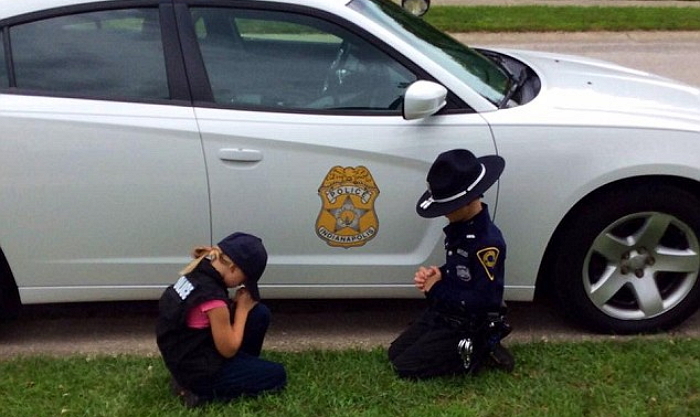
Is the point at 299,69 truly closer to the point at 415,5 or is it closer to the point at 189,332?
the point at 189,332

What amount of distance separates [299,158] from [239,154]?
247mm

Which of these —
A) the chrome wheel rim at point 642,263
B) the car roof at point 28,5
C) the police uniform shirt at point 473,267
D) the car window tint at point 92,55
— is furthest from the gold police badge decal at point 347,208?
the car roof at point 28,5

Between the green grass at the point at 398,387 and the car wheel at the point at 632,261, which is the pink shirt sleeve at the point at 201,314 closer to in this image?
the green grass at the point at 398,387

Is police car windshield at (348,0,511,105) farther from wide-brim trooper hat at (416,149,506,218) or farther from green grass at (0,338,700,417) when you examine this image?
green grass at (0,338,700,417)

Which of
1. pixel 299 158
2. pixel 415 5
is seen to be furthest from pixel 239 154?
pixel 415 5

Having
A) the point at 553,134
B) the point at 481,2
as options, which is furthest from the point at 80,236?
the point at 481,2

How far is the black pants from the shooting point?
350cm

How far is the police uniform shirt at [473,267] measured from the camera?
3.40 meters

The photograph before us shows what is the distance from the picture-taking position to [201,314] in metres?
3.27

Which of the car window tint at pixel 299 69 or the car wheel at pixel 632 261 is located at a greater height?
the car window tint at pixel 299 69

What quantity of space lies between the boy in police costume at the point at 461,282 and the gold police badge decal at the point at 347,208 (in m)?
0.24

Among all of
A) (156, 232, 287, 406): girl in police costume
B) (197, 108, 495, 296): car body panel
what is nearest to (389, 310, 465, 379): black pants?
(197, 108, 495, 296): car body panel

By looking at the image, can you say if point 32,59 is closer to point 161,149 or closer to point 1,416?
point 161,149

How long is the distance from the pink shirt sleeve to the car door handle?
0.64 m
